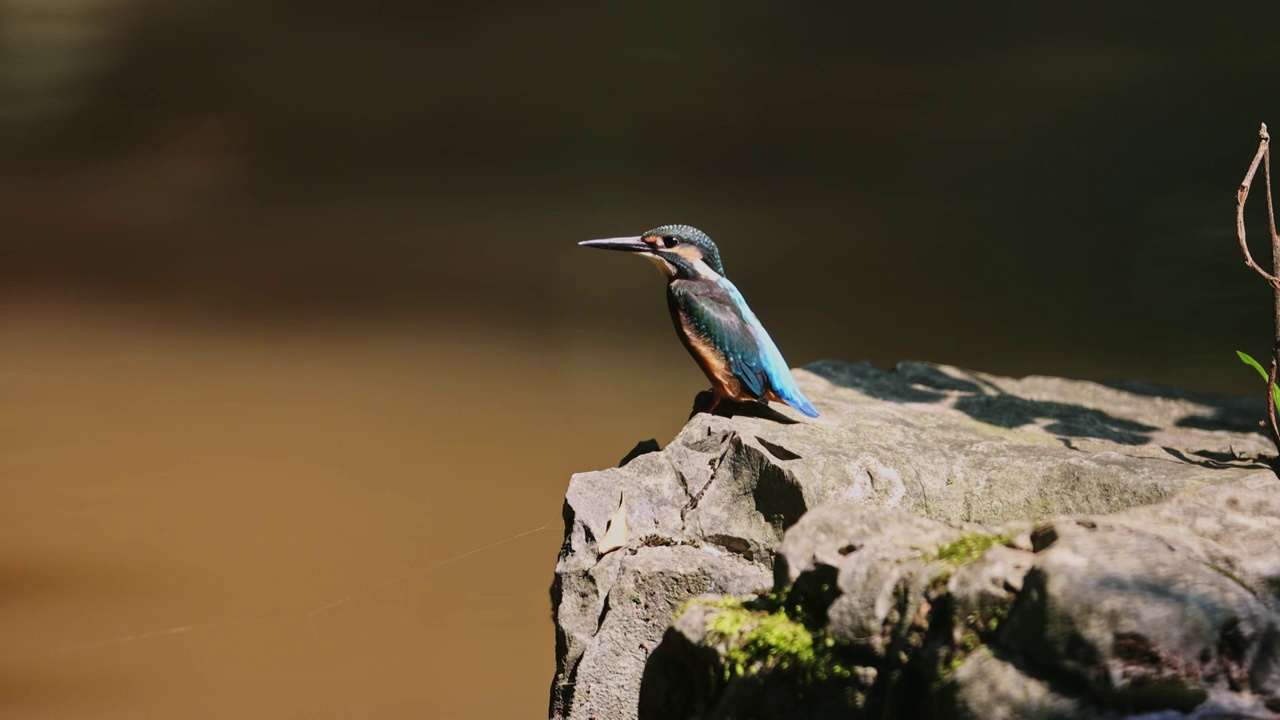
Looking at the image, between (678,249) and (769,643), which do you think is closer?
(769,643)

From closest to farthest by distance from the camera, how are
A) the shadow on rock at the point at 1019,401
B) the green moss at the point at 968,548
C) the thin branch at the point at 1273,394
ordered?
the green moss at the point at 968,548, the thin branch at the point at 1273,394, the shadow on rock at the point at 1019,401

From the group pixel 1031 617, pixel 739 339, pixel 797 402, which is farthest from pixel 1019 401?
pixel 1031 617

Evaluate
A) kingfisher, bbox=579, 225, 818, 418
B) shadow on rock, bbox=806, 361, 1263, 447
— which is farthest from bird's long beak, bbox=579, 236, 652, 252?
shadow on rock, bbox=806, 361, 1263, 447

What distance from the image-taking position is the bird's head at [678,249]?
2312mm

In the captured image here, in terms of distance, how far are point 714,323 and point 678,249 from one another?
0.71 ft

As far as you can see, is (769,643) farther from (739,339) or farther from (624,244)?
(624,244)

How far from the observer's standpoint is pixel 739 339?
7.22 ft

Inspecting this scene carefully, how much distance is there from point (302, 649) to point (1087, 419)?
2075 millimetres

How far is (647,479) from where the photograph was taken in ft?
6.25

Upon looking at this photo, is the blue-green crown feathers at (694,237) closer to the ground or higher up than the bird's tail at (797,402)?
higher up

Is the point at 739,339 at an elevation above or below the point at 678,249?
below

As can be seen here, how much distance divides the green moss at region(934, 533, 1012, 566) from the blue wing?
1028 millimetres

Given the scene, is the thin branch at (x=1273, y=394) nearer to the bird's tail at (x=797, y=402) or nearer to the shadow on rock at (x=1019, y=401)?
the shadow on rock at (x=1019, y=401)

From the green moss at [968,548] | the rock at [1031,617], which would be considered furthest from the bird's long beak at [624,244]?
the green moss at [968,548]
